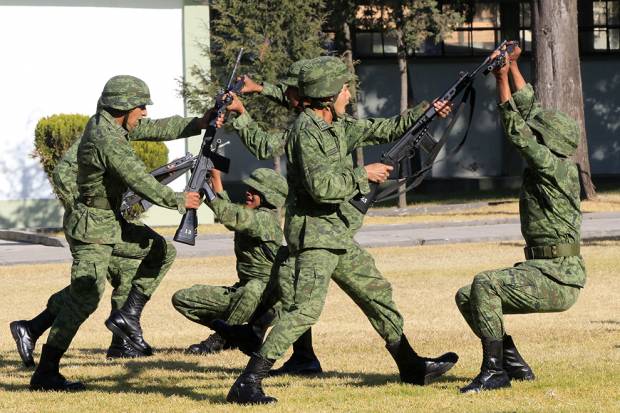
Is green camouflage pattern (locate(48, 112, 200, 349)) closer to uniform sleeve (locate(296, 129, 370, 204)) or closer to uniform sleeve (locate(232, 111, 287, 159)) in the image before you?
uniform sleeve (locate(232, 111, 287, 159))

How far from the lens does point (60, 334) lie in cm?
957

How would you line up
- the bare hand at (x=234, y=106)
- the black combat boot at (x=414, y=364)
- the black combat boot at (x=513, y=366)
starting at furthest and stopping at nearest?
the bare hand at (x=234, y=106)
the black combat boot at (x=513, y=366)
the black combat boot at (x=414, y=364)

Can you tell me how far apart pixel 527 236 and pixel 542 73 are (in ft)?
67.8

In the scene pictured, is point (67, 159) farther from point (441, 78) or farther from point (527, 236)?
point (441, 78)

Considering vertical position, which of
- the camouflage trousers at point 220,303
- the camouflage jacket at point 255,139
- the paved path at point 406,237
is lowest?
the paved path at point 406,237

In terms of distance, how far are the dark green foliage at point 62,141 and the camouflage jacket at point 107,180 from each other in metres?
14.8

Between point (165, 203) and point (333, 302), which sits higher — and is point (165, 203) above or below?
above

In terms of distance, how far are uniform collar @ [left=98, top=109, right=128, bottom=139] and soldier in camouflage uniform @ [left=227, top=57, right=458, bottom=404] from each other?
1383 millimetres

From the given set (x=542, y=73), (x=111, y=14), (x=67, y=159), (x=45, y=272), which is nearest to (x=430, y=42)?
(x=542, y=73)

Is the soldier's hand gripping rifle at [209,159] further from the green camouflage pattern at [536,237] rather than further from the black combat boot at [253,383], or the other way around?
the green camouflage pattern at [536,237]

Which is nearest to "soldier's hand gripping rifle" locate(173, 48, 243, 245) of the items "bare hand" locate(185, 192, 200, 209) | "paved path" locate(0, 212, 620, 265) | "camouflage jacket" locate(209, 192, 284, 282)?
"bare hand" locate(185, 192, 200, 209)

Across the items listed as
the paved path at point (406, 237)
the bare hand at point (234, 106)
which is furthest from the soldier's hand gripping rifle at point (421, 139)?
the paved path at point (406, 237)

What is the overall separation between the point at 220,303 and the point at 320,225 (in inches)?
82.0

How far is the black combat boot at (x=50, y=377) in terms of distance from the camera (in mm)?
9570
